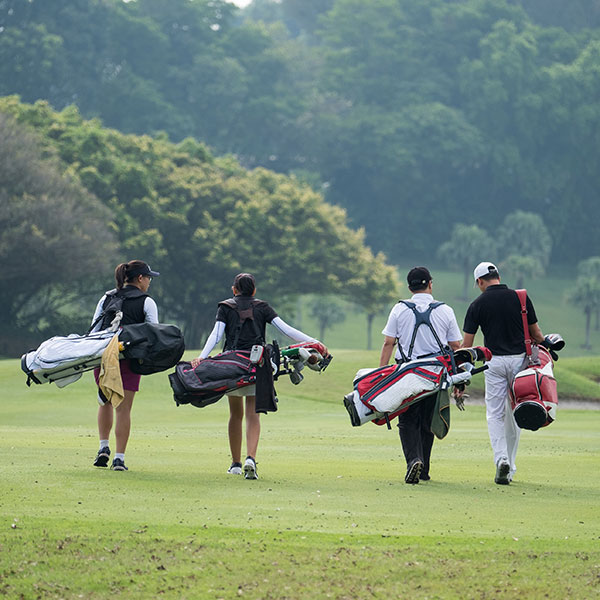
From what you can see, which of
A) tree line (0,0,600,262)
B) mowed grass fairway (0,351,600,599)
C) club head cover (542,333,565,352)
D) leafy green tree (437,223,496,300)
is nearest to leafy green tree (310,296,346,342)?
leafy green tree (437,223,496,300)

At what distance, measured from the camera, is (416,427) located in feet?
38.3

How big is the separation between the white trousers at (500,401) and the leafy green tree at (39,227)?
37.8m

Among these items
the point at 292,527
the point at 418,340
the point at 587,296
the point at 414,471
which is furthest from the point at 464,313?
the point at 292,527

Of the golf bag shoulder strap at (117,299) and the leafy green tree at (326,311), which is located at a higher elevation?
the leafy green tree at (326,311)

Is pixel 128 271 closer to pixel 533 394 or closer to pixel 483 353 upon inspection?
pixel 483 353

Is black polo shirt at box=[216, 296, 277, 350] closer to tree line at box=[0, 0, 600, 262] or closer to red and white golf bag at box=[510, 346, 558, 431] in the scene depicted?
red and white golf bag at box=[510, 346, 558, 431]

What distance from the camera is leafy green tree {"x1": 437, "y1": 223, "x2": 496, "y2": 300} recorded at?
335 feet

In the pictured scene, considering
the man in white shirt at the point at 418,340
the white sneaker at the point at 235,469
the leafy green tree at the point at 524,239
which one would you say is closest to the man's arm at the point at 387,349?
the man in white shirt at the point at 418,340

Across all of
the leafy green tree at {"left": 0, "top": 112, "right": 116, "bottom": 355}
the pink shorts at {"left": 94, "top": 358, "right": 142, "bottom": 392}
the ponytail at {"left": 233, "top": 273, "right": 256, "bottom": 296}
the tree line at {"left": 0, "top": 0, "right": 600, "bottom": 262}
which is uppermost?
the tree line at {"left": 0, "top": 0, "right": 600, "bottom": 262}

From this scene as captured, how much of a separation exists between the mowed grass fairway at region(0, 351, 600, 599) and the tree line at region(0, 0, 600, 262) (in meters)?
94.2

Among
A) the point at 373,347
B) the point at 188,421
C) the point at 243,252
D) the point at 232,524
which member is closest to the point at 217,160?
the point at 243,252

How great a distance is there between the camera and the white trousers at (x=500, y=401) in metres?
12.0

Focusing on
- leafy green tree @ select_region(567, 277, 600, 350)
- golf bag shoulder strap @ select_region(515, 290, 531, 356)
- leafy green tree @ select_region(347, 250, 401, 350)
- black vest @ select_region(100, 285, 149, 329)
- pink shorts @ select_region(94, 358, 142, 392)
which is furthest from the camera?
leafy green tree @ select_region(567, 277, 600, 350)

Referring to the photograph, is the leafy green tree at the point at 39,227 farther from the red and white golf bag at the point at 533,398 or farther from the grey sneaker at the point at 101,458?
the red and white golf bag at the point at 533,398
